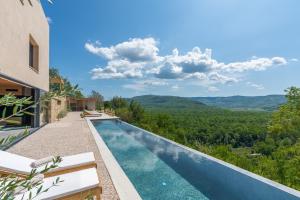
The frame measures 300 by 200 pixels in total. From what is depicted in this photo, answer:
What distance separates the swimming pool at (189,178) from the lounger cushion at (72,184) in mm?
1568

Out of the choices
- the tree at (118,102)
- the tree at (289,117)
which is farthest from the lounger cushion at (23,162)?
the tree at (118,102)

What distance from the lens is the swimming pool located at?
4.61 m

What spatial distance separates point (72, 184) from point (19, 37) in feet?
24.4

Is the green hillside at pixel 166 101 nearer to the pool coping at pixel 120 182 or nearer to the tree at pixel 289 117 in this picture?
the tree at pixel 289 117

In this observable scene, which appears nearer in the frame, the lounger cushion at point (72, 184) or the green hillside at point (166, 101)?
the lounger cushion at point (72, 184)

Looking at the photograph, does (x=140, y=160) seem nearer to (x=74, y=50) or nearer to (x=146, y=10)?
(x=146, y=10)

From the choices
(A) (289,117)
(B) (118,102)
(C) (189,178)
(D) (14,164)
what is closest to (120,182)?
(D) (14,164)

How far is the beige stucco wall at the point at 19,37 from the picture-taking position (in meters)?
7.10

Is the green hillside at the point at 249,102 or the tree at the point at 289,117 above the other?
the green hillside at the point at 249,102

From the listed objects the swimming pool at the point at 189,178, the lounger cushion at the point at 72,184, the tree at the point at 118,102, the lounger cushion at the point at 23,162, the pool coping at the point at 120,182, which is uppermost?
the tree at the point at 118,102

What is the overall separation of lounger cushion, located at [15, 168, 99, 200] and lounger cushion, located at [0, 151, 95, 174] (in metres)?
0.18

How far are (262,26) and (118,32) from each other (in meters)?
13.5

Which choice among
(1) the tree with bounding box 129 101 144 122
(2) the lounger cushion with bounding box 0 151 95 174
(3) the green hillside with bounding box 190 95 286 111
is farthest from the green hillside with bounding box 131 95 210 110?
(2) the lounger cushion with bounding box 0 151 95 174

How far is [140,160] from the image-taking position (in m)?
7.39
